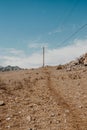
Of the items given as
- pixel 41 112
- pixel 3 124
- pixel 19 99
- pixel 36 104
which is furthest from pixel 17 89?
pixel 3 124

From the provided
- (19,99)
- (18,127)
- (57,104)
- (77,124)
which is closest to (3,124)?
(18,127)

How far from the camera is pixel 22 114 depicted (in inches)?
504

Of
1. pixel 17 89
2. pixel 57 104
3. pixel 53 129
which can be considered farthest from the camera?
pixel 17 89

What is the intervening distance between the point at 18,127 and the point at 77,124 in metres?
2.45

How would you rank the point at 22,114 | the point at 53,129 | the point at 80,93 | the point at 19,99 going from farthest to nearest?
the point at 80,93 → the point at 19,99 → the point at 22,114 → the point at 53,129

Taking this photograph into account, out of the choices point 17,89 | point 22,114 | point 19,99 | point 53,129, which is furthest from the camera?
point 17,89

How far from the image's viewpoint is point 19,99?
16.5 meters

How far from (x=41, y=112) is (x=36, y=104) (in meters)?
1.76

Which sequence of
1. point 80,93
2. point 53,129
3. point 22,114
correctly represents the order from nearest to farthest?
point 53,129
point 22,114
point 80,93

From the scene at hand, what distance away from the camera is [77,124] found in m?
11.0

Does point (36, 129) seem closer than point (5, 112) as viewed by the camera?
Yes

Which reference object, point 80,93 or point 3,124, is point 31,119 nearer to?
point 3,124

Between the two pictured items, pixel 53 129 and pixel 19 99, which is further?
pixel 19 99

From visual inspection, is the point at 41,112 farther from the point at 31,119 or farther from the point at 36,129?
the point at 36,129
